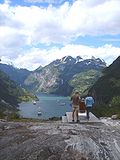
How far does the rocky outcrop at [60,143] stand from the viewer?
54.9 feet

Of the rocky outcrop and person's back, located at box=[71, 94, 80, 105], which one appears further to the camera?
person's back, located at box=[71, 94, 80, 105]

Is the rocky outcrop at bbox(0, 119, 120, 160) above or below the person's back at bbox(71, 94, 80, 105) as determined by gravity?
below

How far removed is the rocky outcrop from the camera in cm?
1673

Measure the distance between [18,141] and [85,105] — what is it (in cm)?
1157

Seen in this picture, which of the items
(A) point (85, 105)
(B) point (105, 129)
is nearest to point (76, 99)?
(A) point (85, 105)

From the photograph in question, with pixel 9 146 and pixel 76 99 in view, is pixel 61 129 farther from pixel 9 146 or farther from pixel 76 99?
pixel 76 99

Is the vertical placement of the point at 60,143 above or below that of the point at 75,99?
below

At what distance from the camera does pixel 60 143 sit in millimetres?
17328

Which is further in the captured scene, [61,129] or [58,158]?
[61,129]

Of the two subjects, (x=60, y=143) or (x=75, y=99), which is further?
(x=75, y=99)

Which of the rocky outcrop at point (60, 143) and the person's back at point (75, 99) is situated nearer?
the rocky outcrop at point (60, 143)

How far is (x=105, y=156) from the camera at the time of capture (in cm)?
1688

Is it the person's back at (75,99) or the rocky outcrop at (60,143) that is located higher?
the person's back at (75,99)

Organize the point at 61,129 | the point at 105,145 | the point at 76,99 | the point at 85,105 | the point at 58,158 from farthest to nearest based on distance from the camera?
the point at 85,105 → the point at 76,99 → the point at 61,129 → the point at 105,145 → the point at 58,158
